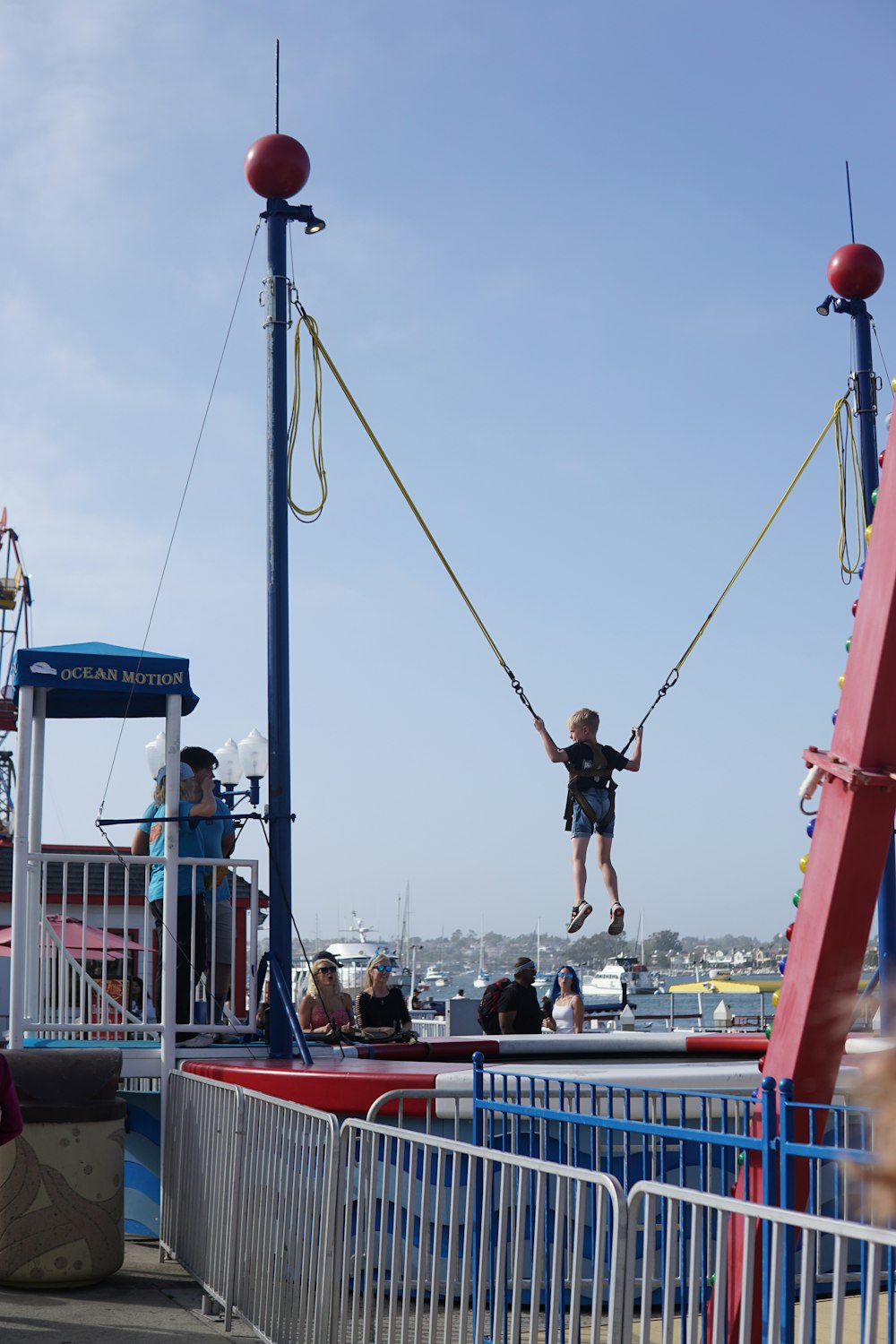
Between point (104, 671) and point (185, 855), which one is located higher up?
point (104, 671)

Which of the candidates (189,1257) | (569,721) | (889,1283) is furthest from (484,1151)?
(569,721)

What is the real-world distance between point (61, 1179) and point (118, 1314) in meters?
0.89

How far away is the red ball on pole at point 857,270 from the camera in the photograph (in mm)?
11781

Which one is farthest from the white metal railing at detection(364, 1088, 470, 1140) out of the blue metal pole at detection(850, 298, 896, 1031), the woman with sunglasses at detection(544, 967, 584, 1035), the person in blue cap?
the woman with sunglasses at detection(544, 967, 584, 1035)

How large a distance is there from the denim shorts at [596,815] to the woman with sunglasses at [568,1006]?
14.2 feet

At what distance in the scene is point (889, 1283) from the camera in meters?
4.54

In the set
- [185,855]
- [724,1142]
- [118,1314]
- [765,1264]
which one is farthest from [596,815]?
[765,1264]

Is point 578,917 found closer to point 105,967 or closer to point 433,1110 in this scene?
point 433,1110

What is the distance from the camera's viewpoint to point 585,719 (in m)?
10.4

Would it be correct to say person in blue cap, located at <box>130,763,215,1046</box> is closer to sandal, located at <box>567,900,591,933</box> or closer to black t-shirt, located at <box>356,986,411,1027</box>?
black t-shirt, located at <box>356,986,411,1027</box>

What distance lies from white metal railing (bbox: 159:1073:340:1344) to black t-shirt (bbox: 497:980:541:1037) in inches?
216

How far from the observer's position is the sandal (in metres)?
10.1

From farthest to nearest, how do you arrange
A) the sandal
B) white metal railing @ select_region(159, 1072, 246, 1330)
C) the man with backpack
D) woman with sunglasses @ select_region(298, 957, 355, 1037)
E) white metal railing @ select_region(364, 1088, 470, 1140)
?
the man with backpack < woman with sunglasses @ select_region(298, 957, 355, 1037) < the sandal < white metal railing @ select_region(364, 1088, 470, 1140) < white metal railing @ select_region(159, 1072, 246, 1330)

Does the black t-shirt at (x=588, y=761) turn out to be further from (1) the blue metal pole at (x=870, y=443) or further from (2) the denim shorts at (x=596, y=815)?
(1) the blue metal pole at (x=870, y=443)
